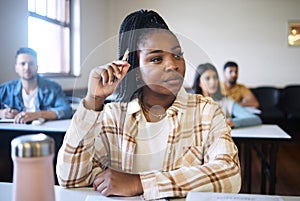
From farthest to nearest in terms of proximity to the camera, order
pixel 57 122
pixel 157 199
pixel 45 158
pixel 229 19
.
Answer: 1. pixel 229 19
2. pixel 57 122
3. pixel 157 199
4. pixel 45 158

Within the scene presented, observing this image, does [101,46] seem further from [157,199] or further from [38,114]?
[38,114]

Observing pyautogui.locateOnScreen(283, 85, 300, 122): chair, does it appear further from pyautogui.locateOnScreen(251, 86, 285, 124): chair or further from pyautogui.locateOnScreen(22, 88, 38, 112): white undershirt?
pyautogui.locateOnScreen(22, 88, 38, 112): white undershirt

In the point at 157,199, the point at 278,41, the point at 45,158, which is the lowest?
the point at 157,199

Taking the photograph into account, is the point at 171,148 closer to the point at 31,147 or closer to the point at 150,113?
the point at 150,113

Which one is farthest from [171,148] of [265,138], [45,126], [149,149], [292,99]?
[292,99]

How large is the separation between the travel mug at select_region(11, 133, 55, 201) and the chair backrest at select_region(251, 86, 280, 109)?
11.4 ft

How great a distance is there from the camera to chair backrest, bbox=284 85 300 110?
3.53 metres

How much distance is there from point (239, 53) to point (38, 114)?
3138 mm

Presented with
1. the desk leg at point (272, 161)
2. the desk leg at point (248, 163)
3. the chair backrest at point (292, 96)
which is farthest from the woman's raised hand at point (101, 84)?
the chair backrest at point (292, 96)

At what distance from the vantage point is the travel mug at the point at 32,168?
295mm

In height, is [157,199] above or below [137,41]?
below

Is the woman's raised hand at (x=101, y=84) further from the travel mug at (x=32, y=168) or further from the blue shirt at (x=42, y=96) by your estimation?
the travel mug at (x=32, y=168)

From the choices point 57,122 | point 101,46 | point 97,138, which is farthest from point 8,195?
point 57,122

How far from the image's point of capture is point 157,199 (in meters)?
0.56
